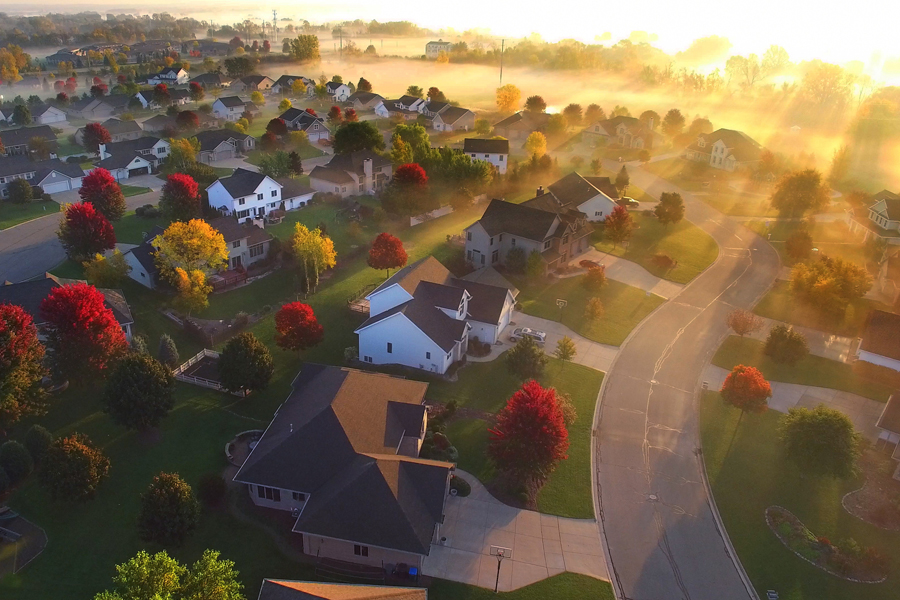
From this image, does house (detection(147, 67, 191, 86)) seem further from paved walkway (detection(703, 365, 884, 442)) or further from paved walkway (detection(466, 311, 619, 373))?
paved walkway (detection(703, 365, 884, 442))

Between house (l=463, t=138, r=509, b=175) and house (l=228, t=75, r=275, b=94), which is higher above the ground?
house (l=228, t=75, r=275, b=94)

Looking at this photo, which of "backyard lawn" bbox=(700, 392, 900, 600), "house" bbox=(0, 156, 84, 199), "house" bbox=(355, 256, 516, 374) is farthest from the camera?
"house" bbox=(0, 156, 84, 199)

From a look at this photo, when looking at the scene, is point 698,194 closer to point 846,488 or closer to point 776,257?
point 776,257

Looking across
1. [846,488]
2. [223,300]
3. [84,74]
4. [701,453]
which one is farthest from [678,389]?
[84,74]

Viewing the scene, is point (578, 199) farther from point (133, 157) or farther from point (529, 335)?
point (133, 157)

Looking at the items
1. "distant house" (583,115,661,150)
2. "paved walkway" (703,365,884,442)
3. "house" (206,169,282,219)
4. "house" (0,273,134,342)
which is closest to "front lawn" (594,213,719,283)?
"paved walkway" (703,365,884,442)

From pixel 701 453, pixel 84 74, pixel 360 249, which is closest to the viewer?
pixel 701 453

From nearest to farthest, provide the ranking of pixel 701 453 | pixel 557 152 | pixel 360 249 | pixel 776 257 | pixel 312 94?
pixel 701 453
pixel 360 249
pixel 776 257
pixel 557 152
pixel 312 94
